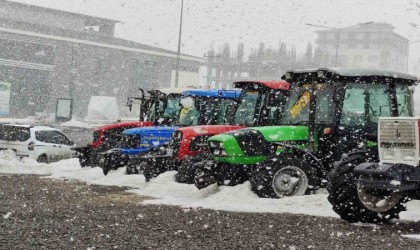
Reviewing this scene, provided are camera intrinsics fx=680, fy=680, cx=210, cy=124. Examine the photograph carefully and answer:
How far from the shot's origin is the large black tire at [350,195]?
32.1ft

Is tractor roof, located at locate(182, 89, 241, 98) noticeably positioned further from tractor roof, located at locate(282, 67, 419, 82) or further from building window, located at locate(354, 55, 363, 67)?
building window, located at locate(354, 55, 363, 67)

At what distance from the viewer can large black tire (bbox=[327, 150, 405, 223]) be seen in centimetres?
Answer: 977

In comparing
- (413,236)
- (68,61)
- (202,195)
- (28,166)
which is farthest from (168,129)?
(68,61)

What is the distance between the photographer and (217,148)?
13516 millimetres

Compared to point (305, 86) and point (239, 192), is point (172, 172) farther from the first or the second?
point (305, 86)

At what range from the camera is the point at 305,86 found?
1298cm

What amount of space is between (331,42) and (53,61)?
60461 millimetres

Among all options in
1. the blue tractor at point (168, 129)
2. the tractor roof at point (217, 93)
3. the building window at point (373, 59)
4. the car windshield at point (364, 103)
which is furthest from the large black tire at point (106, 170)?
the building window at point (373, 59)

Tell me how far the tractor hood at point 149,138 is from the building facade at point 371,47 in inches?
3361

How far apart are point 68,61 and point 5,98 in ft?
29.2

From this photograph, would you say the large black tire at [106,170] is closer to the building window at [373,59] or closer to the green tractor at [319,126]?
the green tractor at [319,126]

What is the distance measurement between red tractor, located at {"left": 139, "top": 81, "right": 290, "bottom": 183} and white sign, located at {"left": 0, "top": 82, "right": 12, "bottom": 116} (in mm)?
45362

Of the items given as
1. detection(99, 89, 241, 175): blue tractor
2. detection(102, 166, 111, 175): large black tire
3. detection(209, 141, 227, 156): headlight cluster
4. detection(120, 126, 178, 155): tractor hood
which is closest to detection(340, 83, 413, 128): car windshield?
detection(209, 141, 227, 156): headlight cluster

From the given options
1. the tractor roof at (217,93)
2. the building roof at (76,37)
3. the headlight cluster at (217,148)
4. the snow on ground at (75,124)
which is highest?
the building roof at (76,37)
